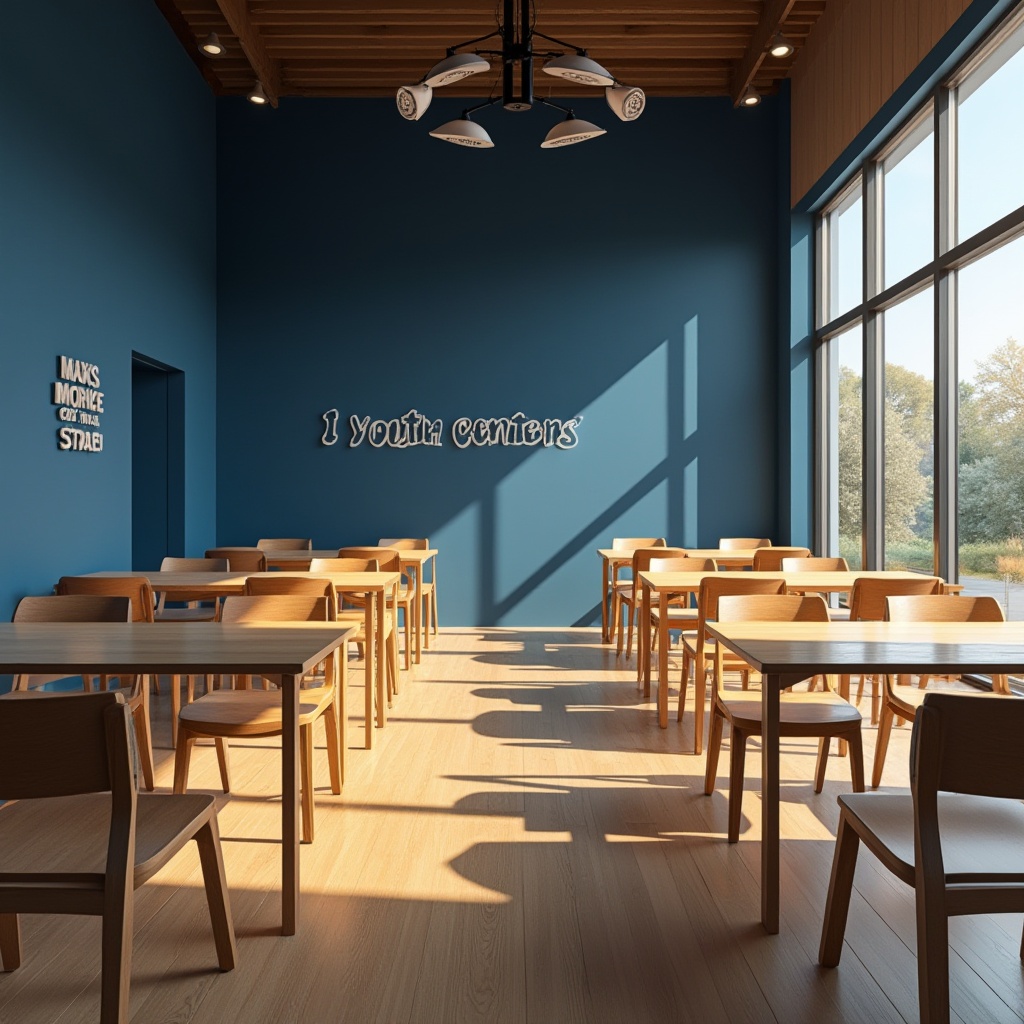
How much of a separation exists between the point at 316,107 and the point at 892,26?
474 centimetres

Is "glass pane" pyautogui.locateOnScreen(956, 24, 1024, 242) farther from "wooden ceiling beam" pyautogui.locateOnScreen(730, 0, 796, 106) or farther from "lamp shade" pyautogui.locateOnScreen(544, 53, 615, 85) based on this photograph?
"lamp shade" pyautogui.locateOnScreen(544, 53, 615, 85)

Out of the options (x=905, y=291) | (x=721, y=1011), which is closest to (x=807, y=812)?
(x=721, y=1011)

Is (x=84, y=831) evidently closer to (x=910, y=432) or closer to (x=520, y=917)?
(x=520, y=917)

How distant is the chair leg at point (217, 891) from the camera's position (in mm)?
2094

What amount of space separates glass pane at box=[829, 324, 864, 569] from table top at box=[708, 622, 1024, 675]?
3.97 meters

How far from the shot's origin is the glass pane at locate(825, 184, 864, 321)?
22.5 feet

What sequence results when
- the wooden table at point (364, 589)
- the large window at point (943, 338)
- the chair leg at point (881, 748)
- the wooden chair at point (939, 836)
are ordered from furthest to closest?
1. the large window at point (943, 338)
2. the wooden table at point (364, 589)
3. the chair leg at point (881, 748)
4. the wooden chair at point (939, 836)

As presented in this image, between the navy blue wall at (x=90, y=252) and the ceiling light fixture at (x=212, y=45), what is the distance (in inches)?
15.4

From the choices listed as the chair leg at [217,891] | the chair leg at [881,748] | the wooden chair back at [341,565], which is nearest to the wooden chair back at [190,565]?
the wooden chair back at [341,565]

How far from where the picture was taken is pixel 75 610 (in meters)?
3.38

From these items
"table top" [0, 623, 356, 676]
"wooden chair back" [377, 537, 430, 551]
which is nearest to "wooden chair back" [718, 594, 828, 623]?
"table top" [0, 623, 356, 676]

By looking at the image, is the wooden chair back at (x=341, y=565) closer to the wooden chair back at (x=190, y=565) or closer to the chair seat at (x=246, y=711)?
the wooden chair back at (x=190, y=565)

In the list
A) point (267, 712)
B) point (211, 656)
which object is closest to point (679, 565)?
point (267, 712)

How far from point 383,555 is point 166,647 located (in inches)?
122
